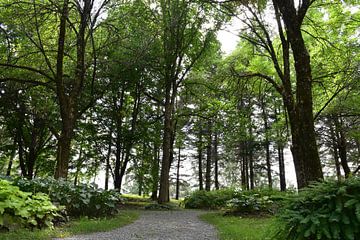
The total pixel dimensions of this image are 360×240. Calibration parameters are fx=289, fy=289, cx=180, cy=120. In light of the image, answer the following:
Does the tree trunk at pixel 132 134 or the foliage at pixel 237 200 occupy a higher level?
the tree trunk at pixel 132 134

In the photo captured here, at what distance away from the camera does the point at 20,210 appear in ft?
15.8

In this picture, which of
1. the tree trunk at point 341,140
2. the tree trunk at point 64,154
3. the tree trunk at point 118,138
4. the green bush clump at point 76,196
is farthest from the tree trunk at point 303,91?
the tree trunk at point 118,138

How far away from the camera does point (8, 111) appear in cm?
1692

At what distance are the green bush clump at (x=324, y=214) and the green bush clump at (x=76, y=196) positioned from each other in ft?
18.2

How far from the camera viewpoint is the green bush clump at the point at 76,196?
7.12 meters

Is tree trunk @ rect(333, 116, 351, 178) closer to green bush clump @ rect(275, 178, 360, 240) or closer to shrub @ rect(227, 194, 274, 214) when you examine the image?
shrub @ rect(227, 194, 274, 214)

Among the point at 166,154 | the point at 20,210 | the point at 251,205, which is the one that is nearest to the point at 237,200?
the point at 251,205

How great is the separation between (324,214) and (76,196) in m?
6.64

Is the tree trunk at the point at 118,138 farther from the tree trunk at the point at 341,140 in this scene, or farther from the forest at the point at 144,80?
the tree trunk at the point at 341,140

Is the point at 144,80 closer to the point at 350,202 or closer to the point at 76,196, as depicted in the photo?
the point at 76,196

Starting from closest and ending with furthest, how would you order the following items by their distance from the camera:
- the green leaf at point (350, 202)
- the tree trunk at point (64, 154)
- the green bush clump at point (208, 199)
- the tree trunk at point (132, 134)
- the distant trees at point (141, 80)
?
the green leaf at point (350, 202), the tree trunk at point (64, 154), the distant trees at point (141, 80), the green bush clump at point (208, 199), the tree trunk at point (132, 134)

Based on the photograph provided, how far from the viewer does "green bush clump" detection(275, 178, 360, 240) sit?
9.36 feet

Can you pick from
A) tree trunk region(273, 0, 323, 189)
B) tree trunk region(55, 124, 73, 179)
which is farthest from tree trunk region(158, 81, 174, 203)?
tree trunk region(273, 0, 323, 189)

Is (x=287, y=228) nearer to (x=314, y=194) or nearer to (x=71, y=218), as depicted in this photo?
(x=314, y=194)
